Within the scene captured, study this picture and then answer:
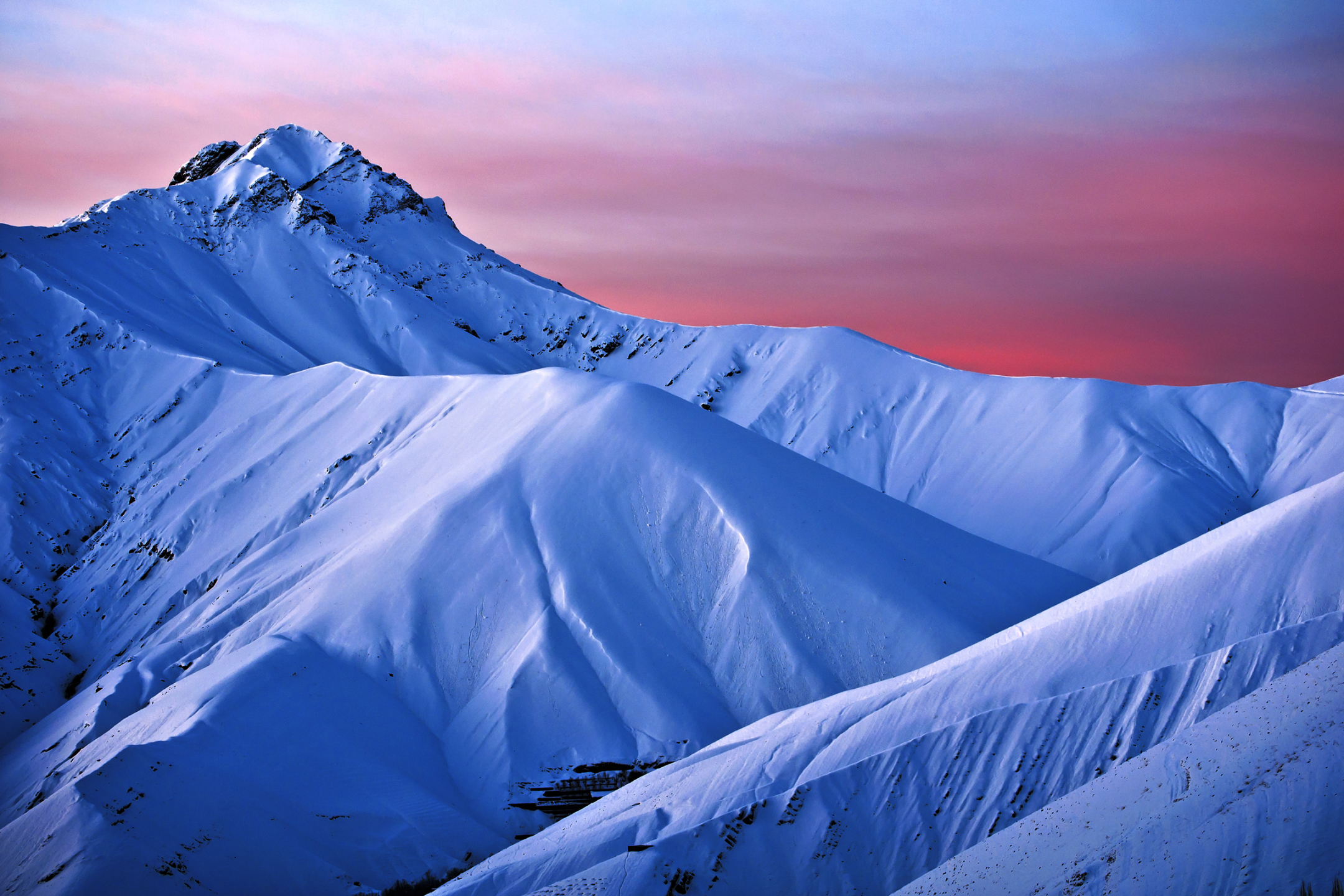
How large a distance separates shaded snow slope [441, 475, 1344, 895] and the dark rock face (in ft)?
358

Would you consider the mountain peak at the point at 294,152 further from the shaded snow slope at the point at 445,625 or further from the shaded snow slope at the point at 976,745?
the shaded snow slope at the point at 976,745

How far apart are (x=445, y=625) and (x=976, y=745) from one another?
21797 millimetres

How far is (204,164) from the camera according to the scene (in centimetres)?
11838

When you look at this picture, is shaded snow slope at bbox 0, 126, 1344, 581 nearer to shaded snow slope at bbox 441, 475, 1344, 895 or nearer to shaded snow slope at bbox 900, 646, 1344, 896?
shaded snow slope at bbox 441, 475, 1344, 895

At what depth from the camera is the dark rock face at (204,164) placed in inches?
4624

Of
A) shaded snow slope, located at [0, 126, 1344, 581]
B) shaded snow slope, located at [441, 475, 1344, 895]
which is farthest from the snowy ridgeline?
shaded snow slope, located at [0, 126, 1344, 581]

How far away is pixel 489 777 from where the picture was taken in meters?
34.2

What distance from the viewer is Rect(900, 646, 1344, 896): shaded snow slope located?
1403 cm

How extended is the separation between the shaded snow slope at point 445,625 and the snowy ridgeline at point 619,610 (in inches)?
5.8

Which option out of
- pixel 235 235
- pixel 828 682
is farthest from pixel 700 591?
pixel 235 235

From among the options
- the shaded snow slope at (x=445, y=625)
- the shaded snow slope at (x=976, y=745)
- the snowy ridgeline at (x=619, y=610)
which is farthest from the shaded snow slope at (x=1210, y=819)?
the shaded snow slope at (x=445, y=625)

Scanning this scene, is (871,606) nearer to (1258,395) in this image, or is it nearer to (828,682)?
(828,682)

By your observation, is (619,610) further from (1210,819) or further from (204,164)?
(204,164)

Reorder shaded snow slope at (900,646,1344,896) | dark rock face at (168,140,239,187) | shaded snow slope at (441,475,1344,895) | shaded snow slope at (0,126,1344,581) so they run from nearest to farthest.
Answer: shaded snow slope at (900,646,1344,896) < shaded snow slope at (441,475,1344,895) < shaded snow slope at (0,126,1344,581) < dark rock face at (168,140,239,187)
